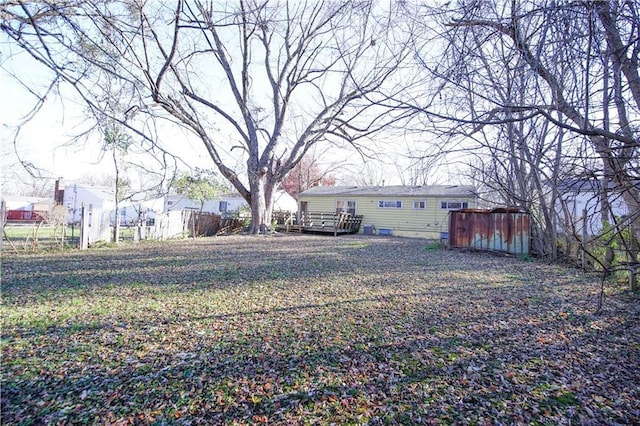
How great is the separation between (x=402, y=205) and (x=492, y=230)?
836 centimetres

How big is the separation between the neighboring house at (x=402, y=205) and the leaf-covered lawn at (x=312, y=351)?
38.6 feet

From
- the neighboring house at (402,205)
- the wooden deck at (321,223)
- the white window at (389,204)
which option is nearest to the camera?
the neighboring house at (402,205)

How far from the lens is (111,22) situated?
4.69 metres

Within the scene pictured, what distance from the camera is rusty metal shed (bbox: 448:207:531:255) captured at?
960 centimetres

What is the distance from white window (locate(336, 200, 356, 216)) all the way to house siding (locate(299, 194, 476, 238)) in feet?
0.66

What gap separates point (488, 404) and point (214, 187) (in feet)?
58.0

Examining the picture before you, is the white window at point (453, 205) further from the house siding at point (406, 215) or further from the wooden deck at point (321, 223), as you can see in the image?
the wooden deck at point (321, 223)

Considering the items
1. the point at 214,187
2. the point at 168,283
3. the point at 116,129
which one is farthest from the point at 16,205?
the point at 168,283

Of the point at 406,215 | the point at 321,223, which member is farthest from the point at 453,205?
the point at 321,223

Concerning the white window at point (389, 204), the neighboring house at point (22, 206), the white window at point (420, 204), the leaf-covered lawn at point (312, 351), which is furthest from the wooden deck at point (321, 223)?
the neighboring house at point (22, 206)

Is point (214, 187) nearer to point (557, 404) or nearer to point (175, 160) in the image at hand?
point (175, 160)

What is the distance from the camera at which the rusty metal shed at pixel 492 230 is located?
960cm

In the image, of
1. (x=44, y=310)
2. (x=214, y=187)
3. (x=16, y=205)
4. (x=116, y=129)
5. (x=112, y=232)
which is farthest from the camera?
(x=16, y=205)

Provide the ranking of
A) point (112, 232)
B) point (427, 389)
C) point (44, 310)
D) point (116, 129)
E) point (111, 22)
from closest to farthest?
1. point (427, 389)
2. point (44, 310)
3. point (111, 22)
4. point (116, 129)
5. point (112, 232)
